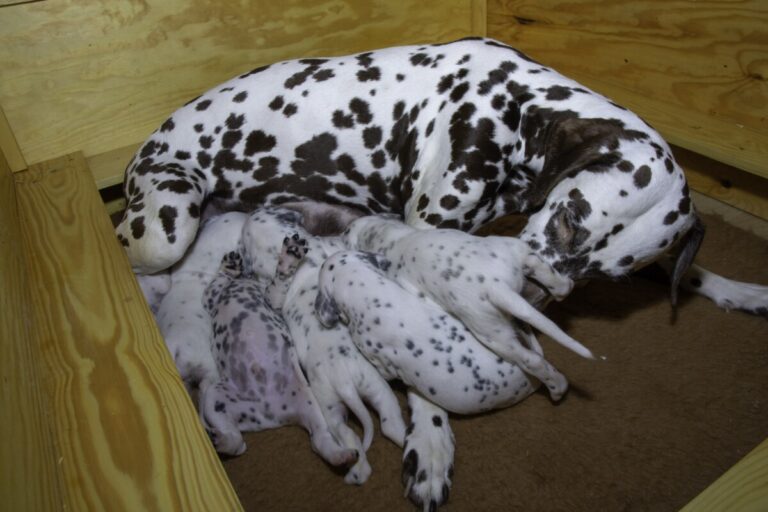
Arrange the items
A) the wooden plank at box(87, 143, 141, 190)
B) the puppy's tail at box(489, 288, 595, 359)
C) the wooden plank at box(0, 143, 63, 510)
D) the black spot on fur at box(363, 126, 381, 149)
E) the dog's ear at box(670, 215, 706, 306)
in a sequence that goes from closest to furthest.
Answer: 1. the wooden plank at box(0, 143, 63, 510)
2. the puppy's tail at box(489, 288, 595, 359)
3. the dog's ear at box(670, 215, 706, 306)
4. the black spot on fur at box(363, 126, 381, 149)
5. the wooden plank at box(87, 143, 141, 190)

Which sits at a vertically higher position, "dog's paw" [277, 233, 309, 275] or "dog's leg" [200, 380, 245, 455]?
"dog's paw" [277, 233, 309, 275]

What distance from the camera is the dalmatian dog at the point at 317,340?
2.19 m

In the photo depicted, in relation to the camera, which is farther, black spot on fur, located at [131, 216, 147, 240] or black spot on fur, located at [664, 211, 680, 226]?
black spot on fur, located at [131, 216, 147, 240]

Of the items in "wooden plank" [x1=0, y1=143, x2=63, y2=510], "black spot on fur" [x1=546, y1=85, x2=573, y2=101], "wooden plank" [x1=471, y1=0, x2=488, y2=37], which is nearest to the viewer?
"wooden plank" [x1=0, y1=143, x2=63, y2=510]

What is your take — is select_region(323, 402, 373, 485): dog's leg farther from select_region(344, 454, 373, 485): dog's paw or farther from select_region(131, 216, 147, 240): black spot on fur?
select_region(131, 216, 147, 240): black spot on fur

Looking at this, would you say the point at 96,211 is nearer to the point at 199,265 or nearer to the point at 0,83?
the point at 199,265

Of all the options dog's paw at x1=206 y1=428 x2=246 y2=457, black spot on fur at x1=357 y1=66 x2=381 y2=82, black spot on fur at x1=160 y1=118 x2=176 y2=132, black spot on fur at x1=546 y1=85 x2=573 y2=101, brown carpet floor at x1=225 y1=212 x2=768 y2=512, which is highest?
black spot on fur at x1=357 y1=66 x2=381 y2=82

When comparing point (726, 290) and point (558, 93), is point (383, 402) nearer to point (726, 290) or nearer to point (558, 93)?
point (558, 93)

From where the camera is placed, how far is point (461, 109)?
260cm

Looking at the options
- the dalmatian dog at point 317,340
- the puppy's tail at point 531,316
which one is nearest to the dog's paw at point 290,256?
the dalmatian dog at point 317,340

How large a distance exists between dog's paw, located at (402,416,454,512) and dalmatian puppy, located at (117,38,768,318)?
0.76 metres

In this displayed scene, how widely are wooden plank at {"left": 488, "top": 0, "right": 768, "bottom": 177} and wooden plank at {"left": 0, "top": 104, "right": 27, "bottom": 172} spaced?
3.06 m

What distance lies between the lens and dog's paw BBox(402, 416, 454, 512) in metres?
2.09

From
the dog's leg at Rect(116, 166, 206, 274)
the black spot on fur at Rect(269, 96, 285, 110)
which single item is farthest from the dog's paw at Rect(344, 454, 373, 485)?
the black spot on fur at Rect(269, 96, 285, 110)
